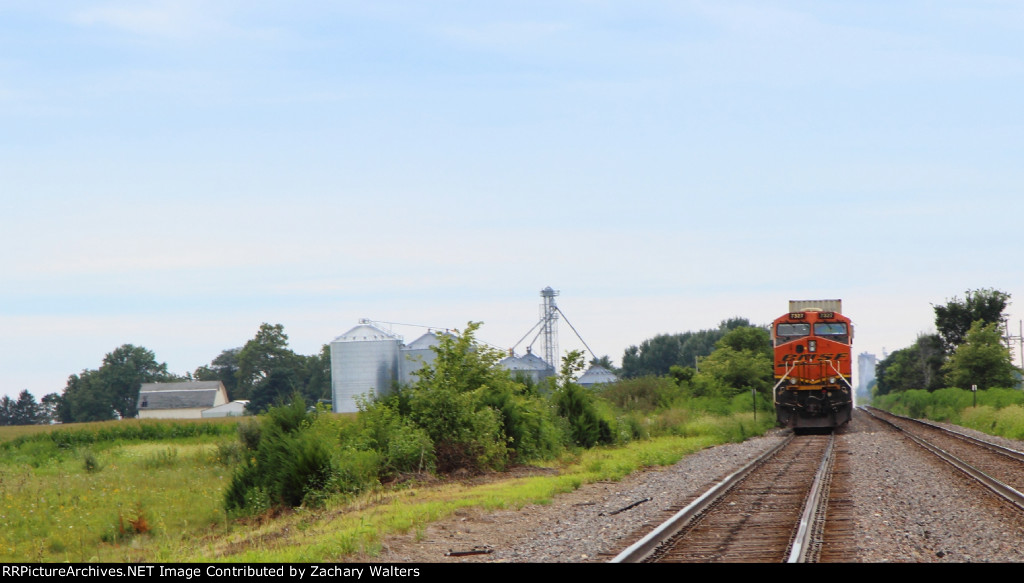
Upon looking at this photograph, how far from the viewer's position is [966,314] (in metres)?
74.1

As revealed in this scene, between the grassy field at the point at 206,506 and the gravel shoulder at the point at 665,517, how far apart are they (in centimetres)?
59

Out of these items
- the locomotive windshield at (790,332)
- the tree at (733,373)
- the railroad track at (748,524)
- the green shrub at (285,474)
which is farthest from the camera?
the tree at (733,373)

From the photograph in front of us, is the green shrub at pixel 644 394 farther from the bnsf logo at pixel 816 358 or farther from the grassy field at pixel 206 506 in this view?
the bnsf logo at pixel 816 358

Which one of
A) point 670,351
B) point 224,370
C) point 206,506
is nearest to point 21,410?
point 224,370

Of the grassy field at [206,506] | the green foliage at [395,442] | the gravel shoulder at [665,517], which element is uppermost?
the green foliage at [395,442]

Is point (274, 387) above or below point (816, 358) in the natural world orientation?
below

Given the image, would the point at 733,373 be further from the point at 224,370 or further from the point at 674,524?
the point at 224,370

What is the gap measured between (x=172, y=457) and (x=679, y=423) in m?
21.5

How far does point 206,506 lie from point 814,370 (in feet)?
71.6

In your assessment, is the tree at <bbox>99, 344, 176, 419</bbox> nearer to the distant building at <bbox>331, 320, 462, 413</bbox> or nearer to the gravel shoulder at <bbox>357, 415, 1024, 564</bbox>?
the distant building at <bbox>331, 320, 462, 413</bbox>

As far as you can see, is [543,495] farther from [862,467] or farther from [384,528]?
[862,467]

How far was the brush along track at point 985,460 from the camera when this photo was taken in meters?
14.6

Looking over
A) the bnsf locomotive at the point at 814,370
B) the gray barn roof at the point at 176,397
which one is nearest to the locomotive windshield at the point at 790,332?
the bnsf locomotive at the point at 814,370

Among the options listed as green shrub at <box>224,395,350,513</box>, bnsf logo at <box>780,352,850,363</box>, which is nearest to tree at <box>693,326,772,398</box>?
bnsf logo at <box>780,352,850,363</box>
